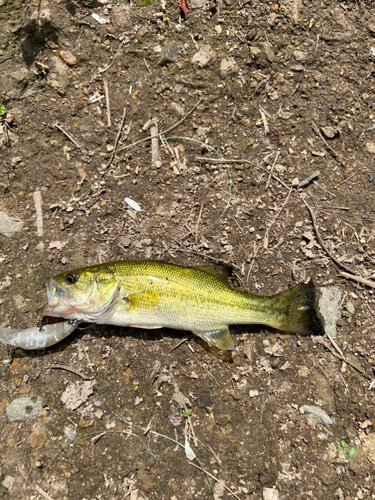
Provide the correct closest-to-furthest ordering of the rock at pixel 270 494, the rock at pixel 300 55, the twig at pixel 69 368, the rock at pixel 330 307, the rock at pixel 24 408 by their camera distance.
A: the rock at pixel 270 494 → the rock at pixel 24 408 → the twig at pixel 69 368 → the rock at pixel 330 307 → the rock at pixel 300 55

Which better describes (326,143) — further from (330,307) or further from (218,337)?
(218,337)

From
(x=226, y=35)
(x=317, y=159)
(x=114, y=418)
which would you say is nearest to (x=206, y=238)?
(x=317, y=159)

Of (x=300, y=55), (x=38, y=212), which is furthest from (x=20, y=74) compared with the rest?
(x=300, y=55)

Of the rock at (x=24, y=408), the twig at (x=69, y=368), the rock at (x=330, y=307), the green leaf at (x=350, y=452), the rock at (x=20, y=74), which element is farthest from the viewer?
the rock at (x=20, y=74)

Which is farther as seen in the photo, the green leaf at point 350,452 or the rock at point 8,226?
the rock at point 8,226

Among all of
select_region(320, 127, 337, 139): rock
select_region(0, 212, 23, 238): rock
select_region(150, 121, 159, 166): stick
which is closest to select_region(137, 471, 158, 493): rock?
select_region(0, 212, 23, 238): rock

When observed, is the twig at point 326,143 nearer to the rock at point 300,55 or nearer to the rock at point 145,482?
the rock at point 300,55

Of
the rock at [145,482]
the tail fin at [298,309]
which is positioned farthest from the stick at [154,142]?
the rock at [145,482]
